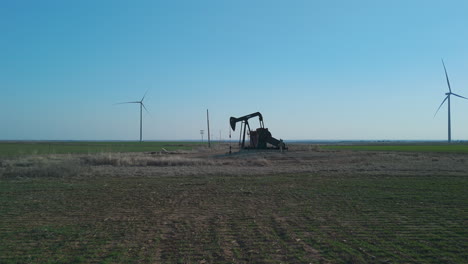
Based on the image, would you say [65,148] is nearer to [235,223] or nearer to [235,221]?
[235,221]

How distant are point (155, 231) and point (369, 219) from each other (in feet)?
17.2

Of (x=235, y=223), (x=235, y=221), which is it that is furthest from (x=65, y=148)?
(x=235, y=223)

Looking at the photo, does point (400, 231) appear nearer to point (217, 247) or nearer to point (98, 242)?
point (217, 247)

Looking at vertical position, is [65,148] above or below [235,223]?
above

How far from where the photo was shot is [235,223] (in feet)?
30.6

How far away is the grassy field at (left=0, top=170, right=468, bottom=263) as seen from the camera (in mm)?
6797

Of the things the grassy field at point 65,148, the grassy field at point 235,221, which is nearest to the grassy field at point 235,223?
the grassy field at point 235,221

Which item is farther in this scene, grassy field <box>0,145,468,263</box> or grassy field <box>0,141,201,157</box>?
grassy field <box>0,141,201,157</box>

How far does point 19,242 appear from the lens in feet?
25.0

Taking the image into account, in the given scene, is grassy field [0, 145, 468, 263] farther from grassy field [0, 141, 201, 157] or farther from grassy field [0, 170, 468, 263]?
grassy field [0, 141, 201, 157]

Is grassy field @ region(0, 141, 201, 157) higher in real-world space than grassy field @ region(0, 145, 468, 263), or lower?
higher

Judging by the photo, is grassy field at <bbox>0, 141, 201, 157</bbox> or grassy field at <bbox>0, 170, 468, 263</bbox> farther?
grassy field at <bbox>0, 141, 201, 157</bbox>

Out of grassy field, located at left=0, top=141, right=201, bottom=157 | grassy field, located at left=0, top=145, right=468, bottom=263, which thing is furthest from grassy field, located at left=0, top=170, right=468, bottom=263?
grassy field, located at left=0, top=141, right=201, bottom=157

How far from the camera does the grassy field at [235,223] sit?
6797 mm
